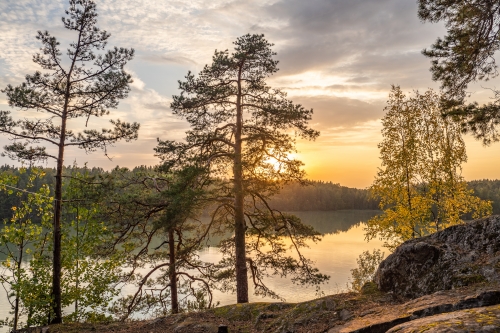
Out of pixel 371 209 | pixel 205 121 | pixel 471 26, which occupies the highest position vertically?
pixel 471 26

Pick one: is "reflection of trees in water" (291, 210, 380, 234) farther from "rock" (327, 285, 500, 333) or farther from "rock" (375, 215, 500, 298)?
"rock" (327, 285, 500, 333)

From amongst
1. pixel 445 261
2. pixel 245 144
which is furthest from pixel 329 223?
pixel 445 261

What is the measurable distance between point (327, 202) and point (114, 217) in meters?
110

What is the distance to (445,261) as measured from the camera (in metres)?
6.52

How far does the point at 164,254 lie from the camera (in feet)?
55.6

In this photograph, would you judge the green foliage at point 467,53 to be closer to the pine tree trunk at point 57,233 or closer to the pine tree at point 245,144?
the pine tree at point 245,144

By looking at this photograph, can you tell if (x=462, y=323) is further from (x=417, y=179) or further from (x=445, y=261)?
(x=417, y=179)

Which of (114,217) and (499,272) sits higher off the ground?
(114,217)

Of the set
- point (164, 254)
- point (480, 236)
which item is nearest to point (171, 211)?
point (164, 254)

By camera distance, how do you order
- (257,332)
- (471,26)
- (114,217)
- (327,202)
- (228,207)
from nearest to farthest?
(257,332) < (471,26) < (114,217) < (228,207) < (327,202)

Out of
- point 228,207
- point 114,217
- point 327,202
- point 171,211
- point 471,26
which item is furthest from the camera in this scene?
point 327,202

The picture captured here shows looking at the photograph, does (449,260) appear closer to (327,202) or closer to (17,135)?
(17,135)

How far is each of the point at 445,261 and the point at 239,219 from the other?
8403 millimetres

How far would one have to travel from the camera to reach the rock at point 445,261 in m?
6.09
